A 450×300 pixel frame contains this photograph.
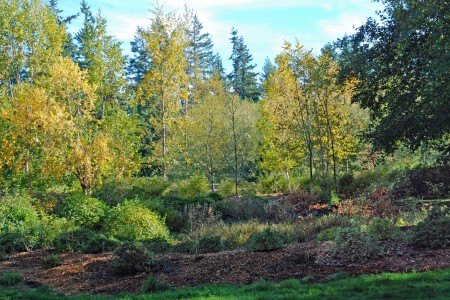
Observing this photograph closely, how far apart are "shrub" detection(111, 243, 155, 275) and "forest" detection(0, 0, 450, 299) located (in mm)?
27

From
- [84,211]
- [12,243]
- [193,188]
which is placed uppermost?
[193,188]

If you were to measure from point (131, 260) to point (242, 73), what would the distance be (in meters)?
47.7

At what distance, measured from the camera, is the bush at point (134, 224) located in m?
10.6

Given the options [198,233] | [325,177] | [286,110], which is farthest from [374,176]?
[198,233]

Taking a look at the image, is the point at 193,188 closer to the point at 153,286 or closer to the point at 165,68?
the point at 165,68

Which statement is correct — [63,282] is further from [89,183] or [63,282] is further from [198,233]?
[89,183]

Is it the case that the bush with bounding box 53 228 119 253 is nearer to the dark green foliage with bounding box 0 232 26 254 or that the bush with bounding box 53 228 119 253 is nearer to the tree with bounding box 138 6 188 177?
the dark green foliage with bounding box 0 232 26 254

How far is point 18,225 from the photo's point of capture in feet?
35.0

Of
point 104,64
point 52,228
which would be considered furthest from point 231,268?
point 104,64

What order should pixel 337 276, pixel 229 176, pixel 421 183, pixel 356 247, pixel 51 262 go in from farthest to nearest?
pixel 229 176 → pixel 421 183 → pixel 51 262 → pixel 356 247 → pixel 337 276

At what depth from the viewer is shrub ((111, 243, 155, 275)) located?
7.02m

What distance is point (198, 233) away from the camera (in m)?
11.2

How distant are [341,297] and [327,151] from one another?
1536 cm

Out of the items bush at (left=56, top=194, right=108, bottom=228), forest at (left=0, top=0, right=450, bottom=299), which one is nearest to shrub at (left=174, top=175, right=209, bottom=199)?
forest at (left=0, top=0, right=450, bottom=299)
